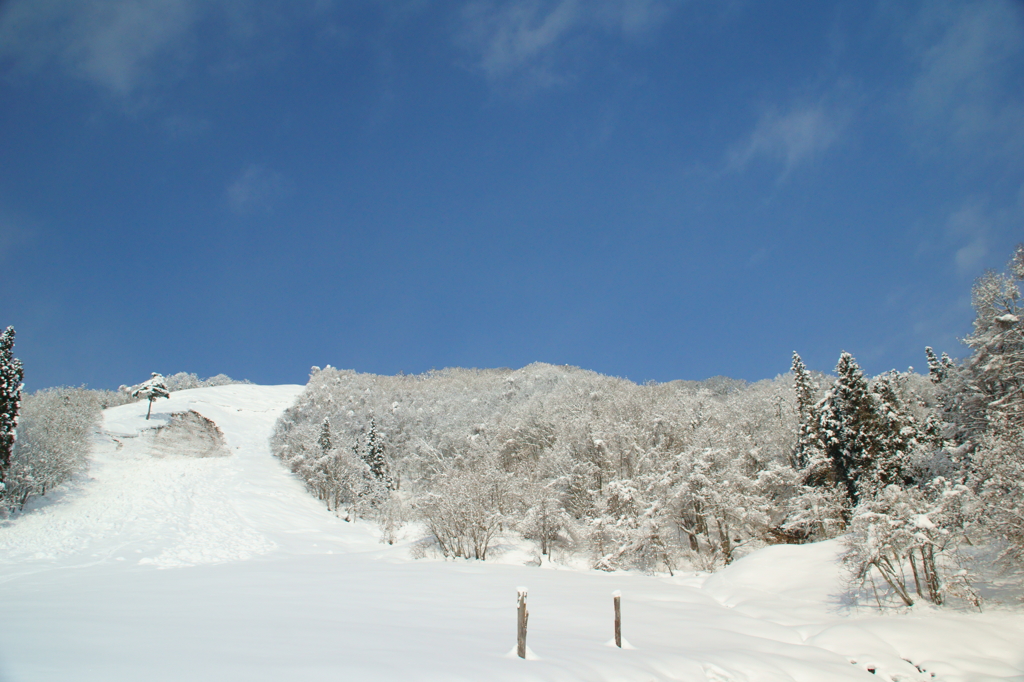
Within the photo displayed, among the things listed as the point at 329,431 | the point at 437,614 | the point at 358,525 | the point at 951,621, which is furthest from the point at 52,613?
the point at 329,431

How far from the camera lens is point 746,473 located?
4047cm

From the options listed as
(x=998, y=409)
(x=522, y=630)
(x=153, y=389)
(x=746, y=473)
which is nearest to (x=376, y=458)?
(x=153, y=389)

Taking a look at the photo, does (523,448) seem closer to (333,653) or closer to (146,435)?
(333,653)

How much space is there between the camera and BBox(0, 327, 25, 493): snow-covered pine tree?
3566 cm

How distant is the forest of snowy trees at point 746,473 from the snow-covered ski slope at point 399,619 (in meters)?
2.69

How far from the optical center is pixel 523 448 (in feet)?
190

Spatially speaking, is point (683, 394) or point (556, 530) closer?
point (556, 530)

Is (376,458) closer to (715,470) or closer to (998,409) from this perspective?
(715,470)

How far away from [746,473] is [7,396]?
5899 centimetres

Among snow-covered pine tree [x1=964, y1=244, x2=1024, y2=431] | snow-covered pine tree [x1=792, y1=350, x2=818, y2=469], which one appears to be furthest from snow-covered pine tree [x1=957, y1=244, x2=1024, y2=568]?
snow-covered pine tree [x1=792, y1=350, x2=818, y2=469]

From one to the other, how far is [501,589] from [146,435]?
7035 cm

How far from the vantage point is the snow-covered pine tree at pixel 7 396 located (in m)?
35.7

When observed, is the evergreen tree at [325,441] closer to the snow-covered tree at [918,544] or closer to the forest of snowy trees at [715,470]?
the forest of snowy trees at [715,470]

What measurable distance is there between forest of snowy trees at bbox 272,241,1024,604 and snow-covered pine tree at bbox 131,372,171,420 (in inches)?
995
